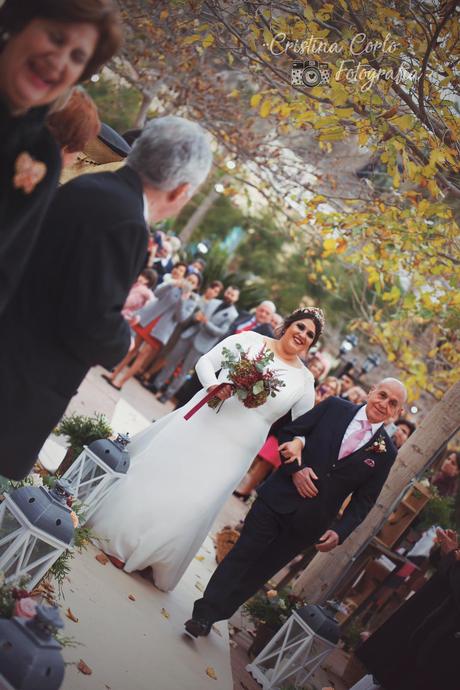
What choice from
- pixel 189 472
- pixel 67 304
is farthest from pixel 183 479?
pixel 67 304

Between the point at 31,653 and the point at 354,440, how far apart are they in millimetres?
3391

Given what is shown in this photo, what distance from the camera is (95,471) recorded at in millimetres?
5512

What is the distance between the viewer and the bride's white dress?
225 inches

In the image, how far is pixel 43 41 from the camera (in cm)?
255

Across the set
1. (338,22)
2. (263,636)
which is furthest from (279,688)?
(338,22)

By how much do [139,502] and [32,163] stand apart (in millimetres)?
3607

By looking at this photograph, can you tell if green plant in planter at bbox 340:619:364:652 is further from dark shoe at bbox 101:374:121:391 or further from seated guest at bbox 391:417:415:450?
dark shoe at bbox 101:374:121:391

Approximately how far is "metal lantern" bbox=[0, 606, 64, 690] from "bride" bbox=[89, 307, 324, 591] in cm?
264

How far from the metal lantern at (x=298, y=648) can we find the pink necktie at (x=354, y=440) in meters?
1.23

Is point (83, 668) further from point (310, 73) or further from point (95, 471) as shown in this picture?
point (310, 73)

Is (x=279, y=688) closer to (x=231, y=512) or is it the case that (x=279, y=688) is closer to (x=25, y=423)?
(x=25, y=423)

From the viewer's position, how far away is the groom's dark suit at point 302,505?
572cm

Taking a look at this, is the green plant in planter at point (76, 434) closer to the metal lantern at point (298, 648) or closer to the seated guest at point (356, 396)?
the metal lantern at point (298, 648)

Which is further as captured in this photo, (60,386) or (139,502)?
(139,502)
